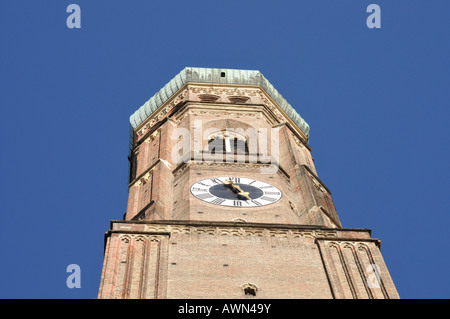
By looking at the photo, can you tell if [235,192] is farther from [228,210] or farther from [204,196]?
[228,210]

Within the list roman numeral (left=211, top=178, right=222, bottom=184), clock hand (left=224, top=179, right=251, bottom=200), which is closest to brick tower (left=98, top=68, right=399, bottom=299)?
clock hand (left=224, top=179, right=251, bottom=200)

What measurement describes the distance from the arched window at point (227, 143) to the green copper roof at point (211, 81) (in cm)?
721

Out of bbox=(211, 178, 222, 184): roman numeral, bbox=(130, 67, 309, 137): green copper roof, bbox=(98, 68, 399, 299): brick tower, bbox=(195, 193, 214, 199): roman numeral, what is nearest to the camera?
bbox=(98, 68, 399, 299): brick tower

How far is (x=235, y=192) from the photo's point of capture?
44.4 meters

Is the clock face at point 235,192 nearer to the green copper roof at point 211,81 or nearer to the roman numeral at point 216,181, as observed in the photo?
the roman numeral at point 216,181

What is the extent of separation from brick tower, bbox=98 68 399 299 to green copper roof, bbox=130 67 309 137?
3.3 inches

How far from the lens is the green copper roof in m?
58.8

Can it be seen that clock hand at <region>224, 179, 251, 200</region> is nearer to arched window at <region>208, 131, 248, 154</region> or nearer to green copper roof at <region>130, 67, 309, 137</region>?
arched window at <region>208, 131, 248, 154</region>

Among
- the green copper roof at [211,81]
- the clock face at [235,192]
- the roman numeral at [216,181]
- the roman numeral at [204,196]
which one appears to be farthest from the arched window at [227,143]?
the green copper roof at [211,81]

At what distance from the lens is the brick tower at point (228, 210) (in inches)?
1430

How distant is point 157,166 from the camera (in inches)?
1914
